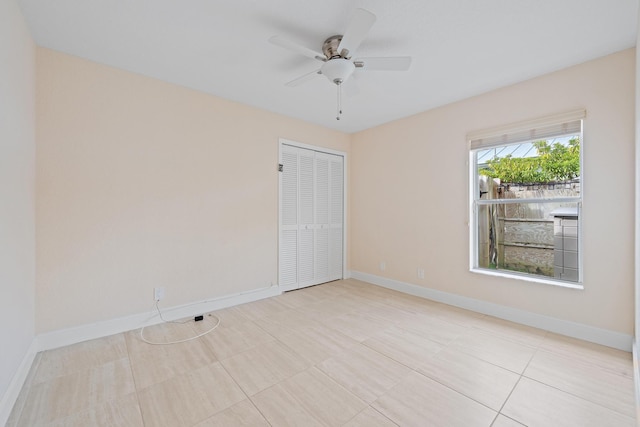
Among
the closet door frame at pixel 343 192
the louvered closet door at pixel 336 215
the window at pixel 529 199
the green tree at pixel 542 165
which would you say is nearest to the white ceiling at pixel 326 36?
the window at pixel 529 199

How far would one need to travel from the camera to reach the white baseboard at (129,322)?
2137 mm

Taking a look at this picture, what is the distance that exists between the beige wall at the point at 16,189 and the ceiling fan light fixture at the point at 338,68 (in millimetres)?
1905

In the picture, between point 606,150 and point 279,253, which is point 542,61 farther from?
point 279,253

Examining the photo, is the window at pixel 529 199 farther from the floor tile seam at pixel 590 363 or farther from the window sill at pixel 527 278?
the floor tile seam at pixel 590 363

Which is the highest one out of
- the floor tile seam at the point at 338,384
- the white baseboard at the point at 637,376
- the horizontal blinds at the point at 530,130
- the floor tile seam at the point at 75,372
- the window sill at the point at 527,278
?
the horizontal blinds at the point at 530,130

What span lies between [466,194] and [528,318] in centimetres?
138

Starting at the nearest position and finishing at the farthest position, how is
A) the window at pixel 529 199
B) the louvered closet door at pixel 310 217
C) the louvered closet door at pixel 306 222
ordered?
the window at pixel 529 199
the louvered closet door at pixel 310 217
the louvered closet door at pixel 306 222

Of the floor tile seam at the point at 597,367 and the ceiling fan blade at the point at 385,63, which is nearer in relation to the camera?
the floor tile seam at the point at 597,367

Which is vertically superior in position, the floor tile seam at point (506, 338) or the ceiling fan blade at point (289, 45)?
the ceiling fan blade at point (289, 45)

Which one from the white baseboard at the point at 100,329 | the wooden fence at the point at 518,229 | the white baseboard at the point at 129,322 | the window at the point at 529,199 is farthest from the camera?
the wooden fence at the point at 518,229

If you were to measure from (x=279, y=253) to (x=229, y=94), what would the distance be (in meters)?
2.03

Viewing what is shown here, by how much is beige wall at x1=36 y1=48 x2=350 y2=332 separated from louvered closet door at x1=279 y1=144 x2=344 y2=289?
29cm

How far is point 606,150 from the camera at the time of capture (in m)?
2.20

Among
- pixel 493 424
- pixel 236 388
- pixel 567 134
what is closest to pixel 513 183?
pixel 567 134
